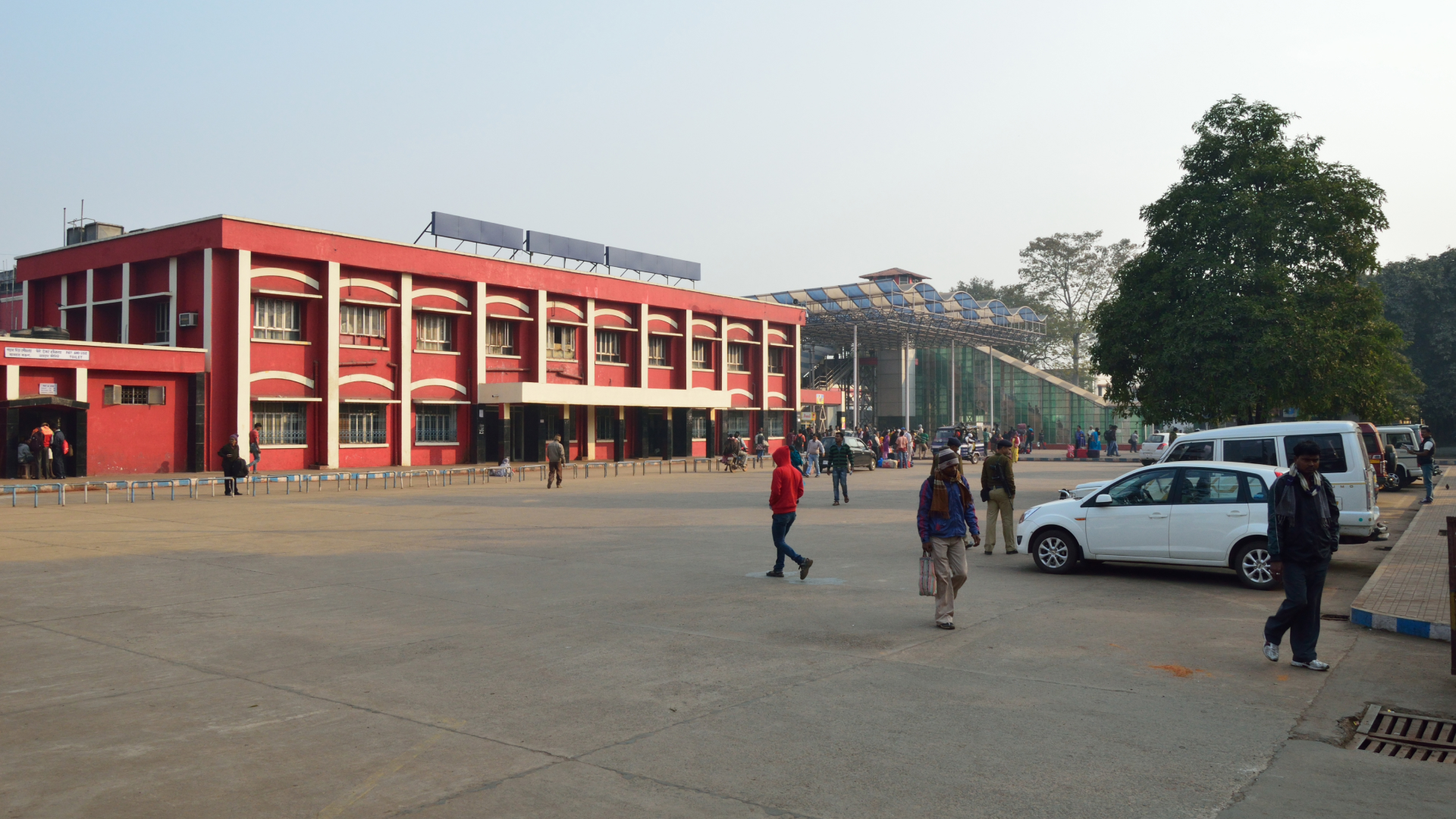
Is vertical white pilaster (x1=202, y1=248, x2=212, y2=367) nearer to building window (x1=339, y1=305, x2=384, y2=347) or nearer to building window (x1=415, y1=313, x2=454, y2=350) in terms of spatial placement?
building window (x1=339, y1=305, x2=384, y2=347)

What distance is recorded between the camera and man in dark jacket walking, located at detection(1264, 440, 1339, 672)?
7.63 meters

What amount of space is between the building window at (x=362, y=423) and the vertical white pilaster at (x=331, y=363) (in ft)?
2.40

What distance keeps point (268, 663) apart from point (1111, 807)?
6.23 meters

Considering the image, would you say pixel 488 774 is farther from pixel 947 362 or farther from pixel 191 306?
pixel 947 362

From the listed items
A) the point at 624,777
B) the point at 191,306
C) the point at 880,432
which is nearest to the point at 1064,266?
the point at 880,432

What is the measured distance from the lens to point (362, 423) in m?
37.1

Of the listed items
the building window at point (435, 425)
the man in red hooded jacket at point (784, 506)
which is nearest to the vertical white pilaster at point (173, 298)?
the building window at point (435, 425)

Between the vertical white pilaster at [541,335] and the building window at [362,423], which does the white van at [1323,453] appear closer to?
the building window at [362,423]

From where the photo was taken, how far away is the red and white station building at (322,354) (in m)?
31.5

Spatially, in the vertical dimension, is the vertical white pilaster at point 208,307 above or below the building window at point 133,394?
above

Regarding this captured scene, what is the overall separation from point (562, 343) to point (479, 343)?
5096 mm

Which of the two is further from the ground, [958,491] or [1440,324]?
[1440,324]

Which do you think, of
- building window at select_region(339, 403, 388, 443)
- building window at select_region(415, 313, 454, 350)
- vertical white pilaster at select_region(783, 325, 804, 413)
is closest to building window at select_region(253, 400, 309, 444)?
building window at select_region(339, 403, 388, 443)

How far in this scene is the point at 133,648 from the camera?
8.43 meters
